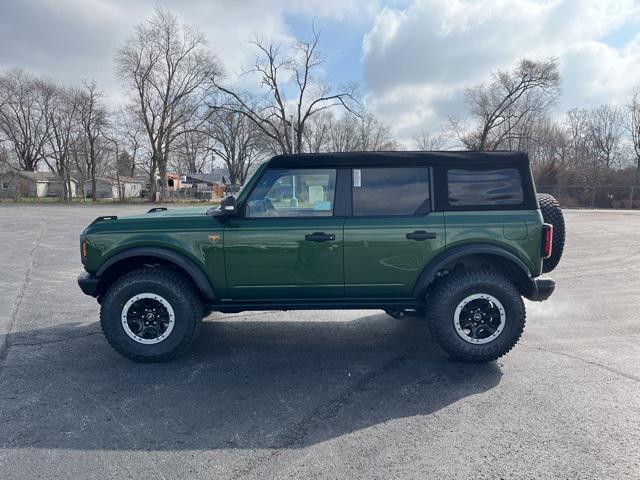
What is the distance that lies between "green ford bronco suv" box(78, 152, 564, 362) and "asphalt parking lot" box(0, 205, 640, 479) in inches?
19.2

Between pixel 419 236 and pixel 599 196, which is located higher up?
pixel 599 196

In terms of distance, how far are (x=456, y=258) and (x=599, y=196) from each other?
42167 mm

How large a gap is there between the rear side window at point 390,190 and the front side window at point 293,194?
27cm

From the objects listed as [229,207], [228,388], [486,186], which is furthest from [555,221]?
[228,388]

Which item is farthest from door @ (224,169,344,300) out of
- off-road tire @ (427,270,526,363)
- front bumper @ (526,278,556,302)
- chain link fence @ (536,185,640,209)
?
chain link fence @ (536,185,640,209)

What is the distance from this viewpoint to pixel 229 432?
2811 millimetres

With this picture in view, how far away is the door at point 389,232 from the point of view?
3848 mm

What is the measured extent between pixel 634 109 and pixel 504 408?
196ft

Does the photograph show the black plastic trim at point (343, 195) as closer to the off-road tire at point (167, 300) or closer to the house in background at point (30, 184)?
the off-road tire at point (167, 300)

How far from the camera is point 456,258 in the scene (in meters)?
3.84

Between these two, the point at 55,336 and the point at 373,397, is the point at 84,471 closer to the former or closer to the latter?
the point at 373,397

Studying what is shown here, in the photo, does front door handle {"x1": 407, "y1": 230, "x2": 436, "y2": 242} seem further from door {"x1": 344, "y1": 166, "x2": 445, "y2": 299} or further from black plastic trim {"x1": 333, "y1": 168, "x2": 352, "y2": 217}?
black plastic trim {"x1": 333, "y1": 168, "x2": 352, "y2": 217}

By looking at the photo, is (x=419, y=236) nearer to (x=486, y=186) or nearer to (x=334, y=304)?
(x=486, y=186)

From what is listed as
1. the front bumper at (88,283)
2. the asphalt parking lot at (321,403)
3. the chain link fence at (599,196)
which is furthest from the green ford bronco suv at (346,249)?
the chain link fence at (599,196)
